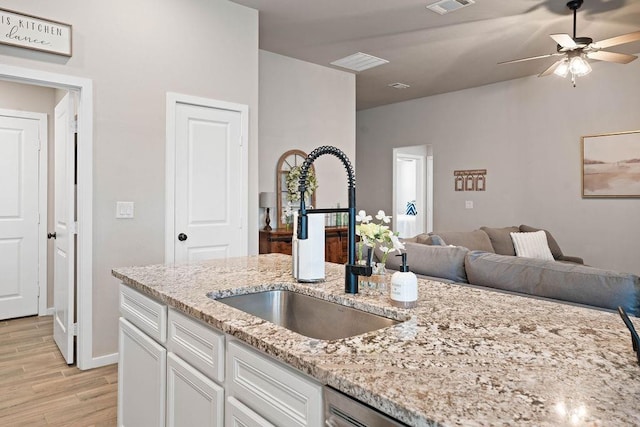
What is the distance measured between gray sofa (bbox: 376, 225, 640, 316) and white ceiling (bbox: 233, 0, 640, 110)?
212 cm

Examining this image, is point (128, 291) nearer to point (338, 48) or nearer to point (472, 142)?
point (338, 48)

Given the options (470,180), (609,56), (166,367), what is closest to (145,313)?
(166,367)

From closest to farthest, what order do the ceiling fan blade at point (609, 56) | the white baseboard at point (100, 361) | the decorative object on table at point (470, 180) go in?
the white baseboard at point (100, 361) → the ceiling fan blade at point (609, 56) → the decorative object on table at point (470, 180)

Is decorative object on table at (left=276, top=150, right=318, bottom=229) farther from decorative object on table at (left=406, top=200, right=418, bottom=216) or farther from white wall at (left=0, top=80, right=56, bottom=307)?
decorative object on table at (left=406, top=200, right=418, bottom=216)

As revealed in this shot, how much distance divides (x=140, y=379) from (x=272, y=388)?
1006mm

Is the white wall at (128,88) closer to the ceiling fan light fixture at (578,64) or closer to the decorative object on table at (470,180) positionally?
the ceiling fan light fixture at (578,64)

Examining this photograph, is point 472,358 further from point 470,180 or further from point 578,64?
point 470,180

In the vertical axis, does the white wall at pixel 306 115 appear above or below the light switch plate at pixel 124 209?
above

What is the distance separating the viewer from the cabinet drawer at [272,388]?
98 centimetres

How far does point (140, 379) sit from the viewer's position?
6.03 ft

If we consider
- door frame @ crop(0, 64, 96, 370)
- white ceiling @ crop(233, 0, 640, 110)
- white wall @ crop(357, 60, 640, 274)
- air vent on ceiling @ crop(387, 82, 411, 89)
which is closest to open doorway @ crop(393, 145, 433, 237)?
white wall @ crop(357, 60, 640, 274)

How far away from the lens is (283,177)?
521cm

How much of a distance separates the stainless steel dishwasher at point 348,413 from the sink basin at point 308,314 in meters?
0.50

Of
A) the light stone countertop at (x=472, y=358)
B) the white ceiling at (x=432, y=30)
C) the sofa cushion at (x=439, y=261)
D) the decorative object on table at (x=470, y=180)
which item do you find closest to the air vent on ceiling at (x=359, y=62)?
the white ceiling at (x=432, y=30)
